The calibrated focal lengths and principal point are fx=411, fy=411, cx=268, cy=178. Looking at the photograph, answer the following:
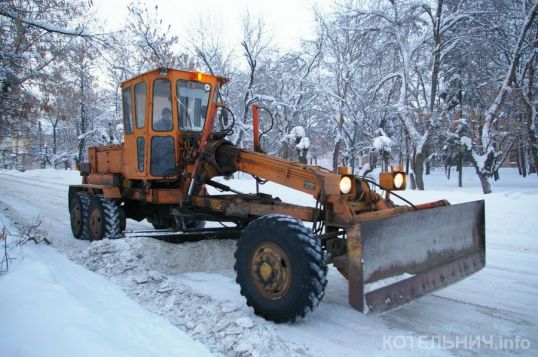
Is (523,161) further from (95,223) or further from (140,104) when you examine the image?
(95,223)

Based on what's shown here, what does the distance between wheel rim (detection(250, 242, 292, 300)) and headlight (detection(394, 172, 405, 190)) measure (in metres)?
1.89

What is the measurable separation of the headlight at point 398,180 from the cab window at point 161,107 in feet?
11.2

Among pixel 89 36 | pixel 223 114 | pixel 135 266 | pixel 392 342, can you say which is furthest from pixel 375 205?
pixel 89 36

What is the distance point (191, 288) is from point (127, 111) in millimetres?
3636

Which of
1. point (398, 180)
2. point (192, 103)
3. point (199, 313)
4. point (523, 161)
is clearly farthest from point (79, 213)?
point (523, 161)

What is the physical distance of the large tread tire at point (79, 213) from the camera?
786 centimetres

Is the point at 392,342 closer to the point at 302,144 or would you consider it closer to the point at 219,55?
the point at 302,144

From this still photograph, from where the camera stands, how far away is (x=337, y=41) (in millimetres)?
23750

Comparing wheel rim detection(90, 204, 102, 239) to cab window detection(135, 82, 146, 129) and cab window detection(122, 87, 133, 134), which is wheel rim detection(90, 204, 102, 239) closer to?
cab window detection(122, 87, 133, 134)

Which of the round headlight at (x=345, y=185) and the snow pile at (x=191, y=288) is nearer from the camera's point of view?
the snow pile at (x=191, y=288)

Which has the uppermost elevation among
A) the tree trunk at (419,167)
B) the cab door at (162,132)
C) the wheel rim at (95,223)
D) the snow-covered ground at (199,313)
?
the cab door at (162,132)

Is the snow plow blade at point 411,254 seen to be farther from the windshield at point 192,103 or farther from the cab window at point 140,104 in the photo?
the cab window at point 140,104

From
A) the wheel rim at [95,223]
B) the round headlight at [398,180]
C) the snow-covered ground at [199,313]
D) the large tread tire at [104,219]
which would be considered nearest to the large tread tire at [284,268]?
the snow-covered ground at [199,313]

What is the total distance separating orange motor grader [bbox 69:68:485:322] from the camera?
3.81 m
